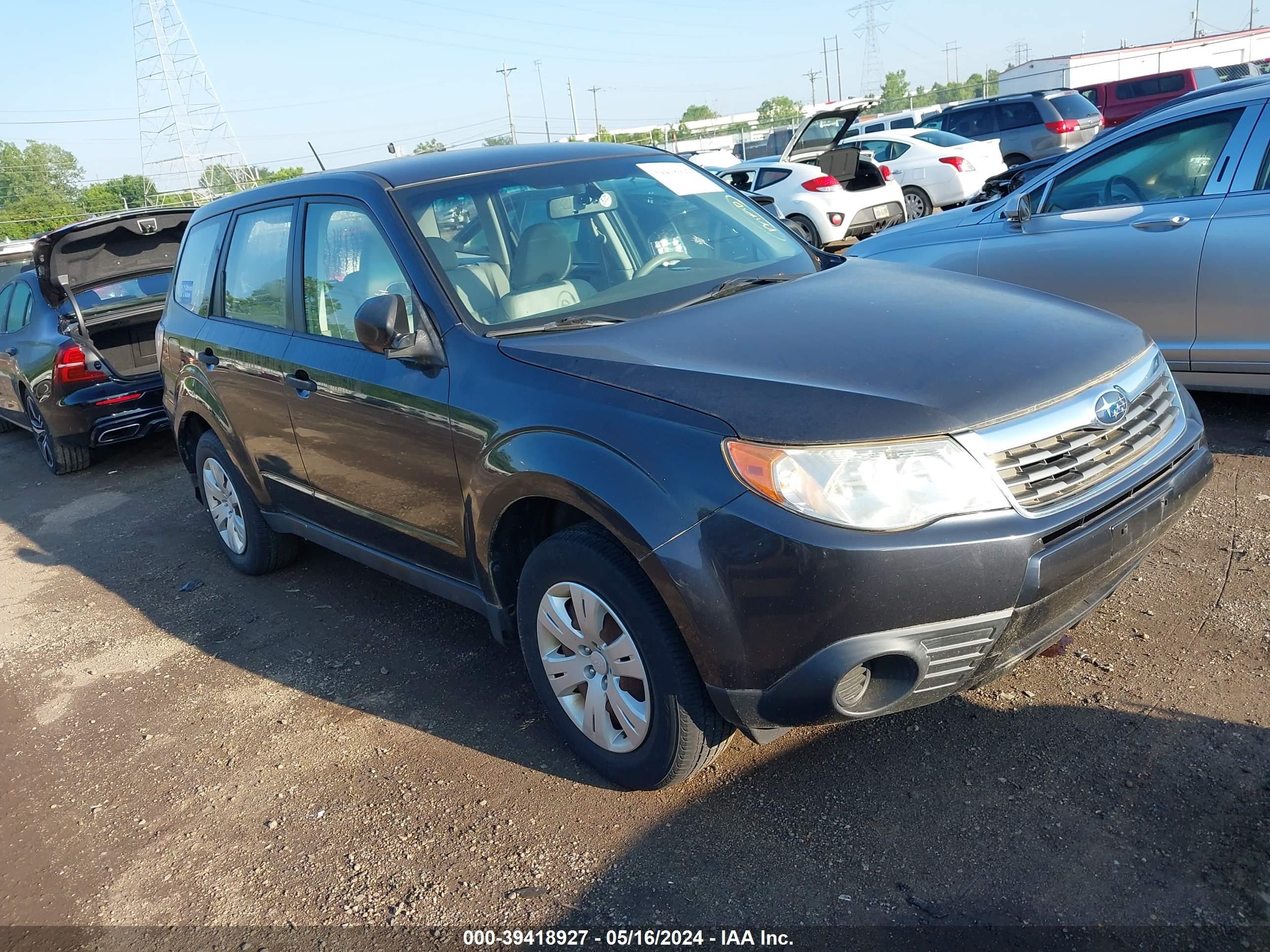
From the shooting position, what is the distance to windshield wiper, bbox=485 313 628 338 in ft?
10.5

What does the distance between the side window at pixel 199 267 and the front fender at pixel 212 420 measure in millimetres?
365

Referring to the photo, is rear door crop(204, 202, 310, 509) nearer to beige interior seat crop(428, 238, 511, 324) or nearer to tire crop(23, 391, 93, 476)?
beige interior seat crop(428, 238, 511, 324)

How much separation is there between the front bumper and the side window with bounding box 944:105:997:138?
693 inches

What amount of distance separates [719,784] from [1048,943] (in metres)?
1.02

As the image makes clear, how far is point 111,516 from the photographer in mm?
6887

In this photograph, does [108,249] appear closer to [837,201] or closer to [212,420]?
[212,420]

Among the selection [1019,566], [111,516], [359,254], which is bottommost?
[111,516]

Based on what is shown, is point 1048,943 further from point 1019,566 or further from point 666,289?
point 666,289

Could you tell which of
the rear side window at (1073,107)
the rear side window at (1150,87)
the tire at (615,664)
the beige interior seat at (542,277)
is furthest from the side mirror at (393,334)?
the rear side window at (1150,87)

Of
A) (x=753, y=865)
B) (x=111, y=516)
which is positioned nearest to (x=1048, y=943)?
(x=753, y=865)

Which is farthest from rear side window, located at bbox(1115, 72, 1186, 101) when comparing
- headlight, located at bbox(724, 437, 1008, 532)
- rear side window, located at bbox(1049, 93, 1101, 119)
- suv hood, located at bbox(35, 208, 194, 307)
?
headlight, located at bbox(724, 437, 1008, 532)

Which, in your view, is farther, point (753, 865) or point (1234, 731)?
point (1234, 731)

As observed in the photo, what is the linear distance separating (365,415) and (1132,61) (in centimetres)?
5119

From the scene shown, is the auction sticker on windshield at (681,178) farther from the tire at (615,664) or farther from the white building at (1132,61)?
the white building at (1132,61)
